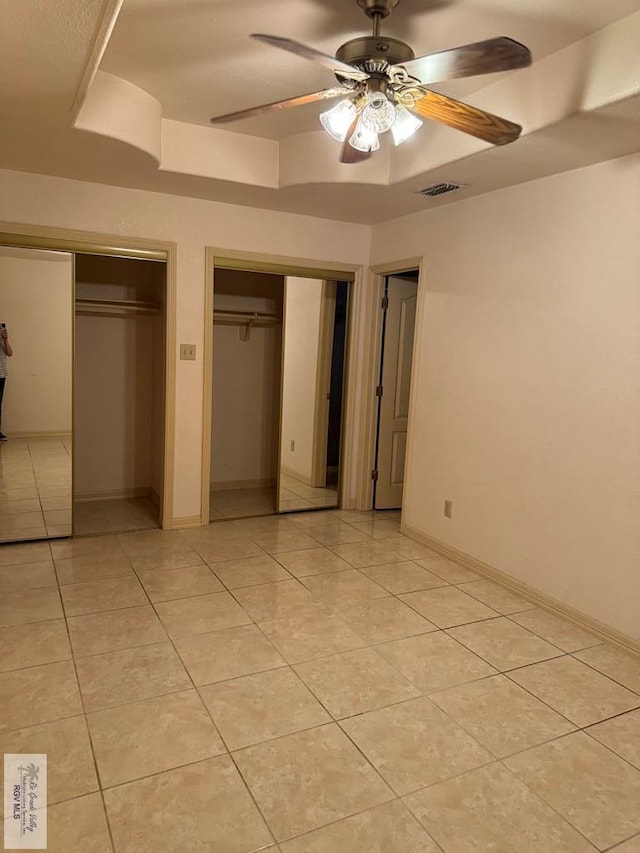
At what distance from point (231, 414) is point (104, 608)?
2.70 m

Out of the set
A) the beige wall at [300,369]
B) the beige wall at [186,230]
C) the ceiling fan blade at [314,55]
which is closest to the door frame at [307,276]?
the beige wall at [186,230]

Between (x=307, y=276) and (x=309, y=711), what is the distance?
3350mm

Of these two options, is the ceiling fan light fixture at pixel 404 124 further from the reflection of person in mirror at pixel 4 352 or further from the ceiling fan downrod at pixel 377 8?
the reflection of person in mirror at pixel 4 352

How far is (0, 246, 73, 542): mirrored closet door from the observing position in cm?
387

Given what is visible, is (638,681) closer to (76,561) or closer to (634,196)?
(634,196)

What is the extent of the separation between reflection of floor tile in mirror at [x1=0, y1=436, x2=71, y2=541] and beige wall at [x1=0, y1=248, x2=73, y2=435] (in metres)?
0.11

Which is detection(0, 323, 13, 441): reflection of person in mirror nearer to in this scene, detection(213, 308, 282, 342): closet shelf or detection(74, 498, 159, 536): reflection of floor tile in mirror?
detection(74, 498, 159, 536): reflection of floor tile in mirror

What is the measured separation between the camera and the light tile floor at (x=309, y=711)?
182 cm

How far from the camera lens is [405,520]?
4.64m

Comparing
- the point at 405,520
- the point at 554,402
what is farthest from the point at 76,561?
the point at 554,402

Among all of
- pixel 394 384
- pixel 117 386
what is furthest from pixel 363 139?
pixel 117 386

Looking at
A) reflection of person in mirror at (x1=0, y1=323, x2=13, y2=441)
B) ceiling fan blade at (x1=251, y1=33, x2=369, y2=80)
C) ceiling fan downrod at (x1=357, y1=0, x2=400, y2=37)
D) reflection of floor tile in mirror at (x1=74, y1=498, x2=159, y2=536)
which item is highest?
ceiling fan downrod at (x1=357, y1=0, x2=400, y2=37)

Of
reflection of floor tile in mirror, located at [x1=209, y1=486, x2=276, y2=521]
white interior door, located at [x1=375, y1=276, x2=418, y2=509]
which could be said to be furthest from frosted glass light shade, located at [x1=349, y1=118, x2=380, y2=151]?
reflection of floor tile in mirror, located at [x1=209, y1=486, x2=276, y2=521]

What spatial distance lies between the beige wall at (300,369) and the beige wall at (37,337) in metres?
1.67
